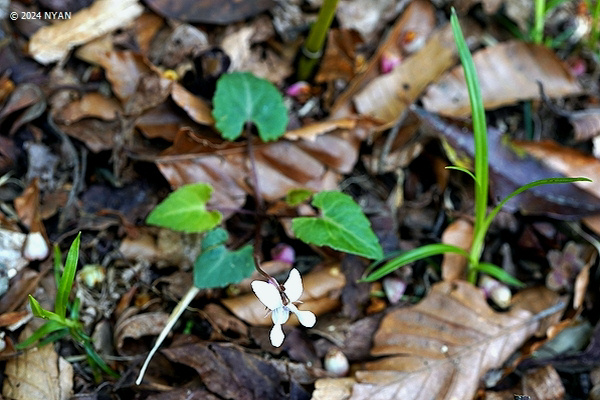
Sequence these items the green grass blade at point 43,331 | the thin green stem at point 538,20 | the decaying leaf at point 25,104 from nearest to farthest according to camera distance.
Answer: the green grass blade at point 43,331 → the decaying leaf at point 25,104 → the thin green stem at point 538,20

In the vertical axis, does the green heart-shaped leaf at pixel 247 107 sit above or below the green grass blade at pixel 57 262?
above

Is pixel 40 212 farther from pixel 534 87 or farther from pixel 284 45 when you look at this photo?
pixel 534 87

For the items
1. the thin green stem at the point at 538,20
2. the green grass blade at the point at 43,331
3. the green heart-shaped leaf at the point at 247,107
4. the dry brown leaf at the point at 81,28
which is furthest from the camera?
the thin green stem at the point at 538,20

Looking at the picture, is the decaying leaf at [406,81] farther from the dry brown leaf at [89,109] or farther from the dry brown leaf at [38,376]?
the dry brown leaf at [38,376]

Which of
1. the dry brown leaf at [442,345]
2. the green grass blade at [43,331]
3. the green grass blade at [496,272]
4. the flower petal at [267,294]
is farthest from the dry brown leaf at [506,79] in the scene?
the green grass blade at [43,331]

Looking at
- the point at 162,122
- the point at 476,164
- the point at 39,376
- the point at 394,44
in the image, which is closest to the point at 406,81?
the point at 394,44

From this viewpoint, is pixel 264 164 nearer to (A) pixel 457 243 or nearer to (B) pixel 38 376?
(A) pixel 457 243

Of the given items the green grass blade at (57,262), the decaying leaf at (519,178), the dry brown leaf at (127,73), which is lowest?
the green grass blade at (57,262)

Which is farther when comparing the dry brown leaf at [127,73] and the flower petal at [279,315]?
the dry brown leaf at [127,73]
